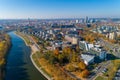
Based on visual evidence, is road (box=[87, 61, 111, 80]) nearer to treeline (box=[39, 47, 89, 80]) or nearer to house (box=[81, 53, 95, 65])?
treeline (box=[39, 47, 89, 80])

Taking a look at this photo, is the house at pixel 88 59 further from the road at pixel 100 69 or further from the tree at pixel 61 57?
the tree at pixel 61 57

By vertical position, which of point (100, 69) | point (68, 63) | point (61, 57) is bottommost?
point (100, 69)

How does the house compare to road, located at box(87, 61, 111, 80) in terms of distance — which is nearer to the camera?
road, located at box(87, 61, 111, 80)

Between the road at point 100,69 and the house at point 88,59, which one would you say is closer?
the road at point 100,69

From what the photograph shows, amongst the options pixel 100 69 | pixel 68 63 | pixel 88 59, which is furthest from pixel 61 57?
pixel 100 69

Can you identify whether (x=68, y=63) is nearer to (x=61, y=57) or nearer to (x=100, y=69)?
(x=61, y=57)

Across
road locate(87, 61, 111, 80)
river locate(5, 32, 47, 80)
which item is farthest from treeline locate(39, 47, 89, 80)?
river locate(5, 32, 47, 80)

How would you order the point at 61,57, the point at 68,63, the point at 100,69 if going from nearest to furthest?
the point at 100,69 < the point at 68,63 < the point at 61,57

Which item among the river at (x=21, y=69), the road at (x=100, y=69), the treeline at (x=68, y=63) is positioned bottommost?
the road at (x=100, y=69)

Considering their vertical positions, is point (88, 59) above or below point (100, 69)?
above

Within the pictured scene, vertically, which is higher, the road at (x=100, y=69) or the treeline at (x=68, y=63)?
the treeline at (x=68, y=63)

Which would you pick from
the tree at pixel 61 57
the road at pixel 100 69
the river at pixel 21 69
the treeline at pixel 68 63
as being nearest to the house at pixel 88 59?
the treeline at pixel 68 63
